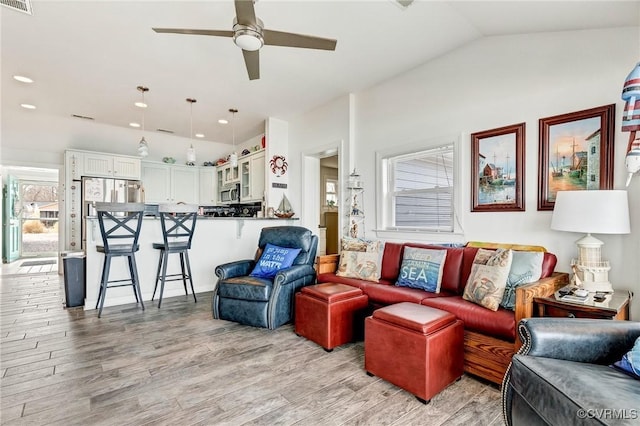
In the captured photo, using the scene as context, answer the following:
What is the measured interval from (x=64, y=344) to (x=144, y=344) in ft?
2.25

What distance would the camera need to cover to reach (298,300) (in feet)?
9.22

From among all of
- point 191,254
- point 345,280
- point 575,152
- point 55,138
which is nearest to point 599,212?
point 575,152

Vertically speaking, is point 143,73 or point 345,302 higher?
point 143,73

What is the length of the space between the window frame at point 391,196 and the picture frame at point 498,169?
173mm

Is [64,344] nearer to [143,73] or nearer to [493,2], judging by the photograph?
[143,73]

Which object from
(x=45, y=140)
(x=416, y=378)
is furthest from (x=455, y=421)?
(x=45, y=140)

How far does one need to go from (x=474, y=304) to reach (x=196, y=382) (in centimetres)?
204

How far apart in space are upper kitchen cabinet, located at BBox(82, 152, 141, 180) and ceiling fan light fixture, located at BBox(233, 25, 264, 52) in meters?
A: 5.38

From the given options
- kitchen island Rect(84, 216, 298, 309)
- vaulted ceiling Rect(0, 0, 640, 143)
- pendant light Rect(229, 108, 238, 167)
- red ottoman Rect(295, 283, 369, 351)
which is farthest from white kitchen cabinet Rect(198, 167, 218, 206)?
red ottoman Rect(295, 283, 369, 351)

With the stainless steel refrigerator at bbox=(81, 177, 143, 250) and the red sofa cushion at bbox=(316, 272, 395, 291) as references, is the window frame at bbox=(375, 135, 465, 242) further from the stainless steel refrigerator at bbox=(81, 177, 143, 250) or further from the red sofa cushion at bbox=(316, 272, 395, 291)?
the stainless steel refrigerator at bbox=(81, 177, 143, 250)

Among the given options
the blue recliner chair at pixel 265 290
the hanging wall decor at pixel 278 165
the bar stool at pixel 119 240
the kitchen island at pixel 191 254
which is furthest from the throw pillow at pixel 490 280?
the hanging wall decor at pixel 278 165

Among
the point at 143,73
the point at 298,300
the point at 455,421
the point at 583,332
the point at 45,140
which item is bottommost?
the point at 455,421

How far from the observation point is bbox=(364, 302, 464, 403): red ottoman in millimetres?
1841

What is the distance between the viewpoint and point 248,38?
6.84 ft
